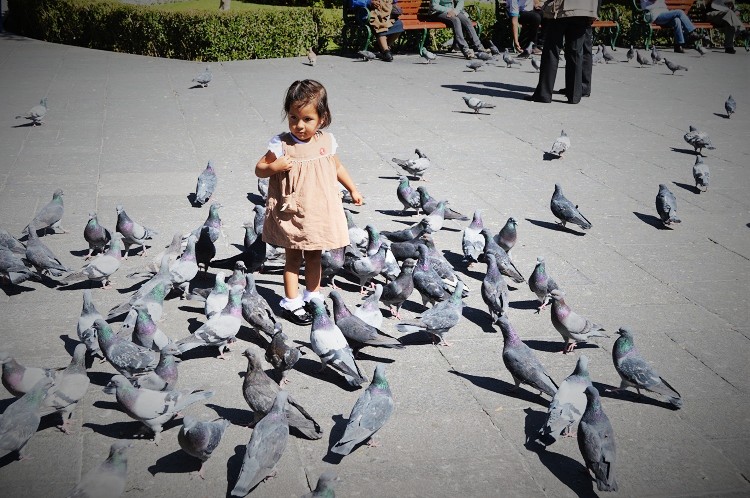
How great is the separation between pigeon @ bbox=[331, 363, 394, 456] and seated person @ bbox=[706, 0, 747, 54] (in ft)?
59.5

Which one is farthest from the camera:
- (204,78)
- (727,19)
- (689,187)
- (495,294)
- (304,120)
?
(727,19)

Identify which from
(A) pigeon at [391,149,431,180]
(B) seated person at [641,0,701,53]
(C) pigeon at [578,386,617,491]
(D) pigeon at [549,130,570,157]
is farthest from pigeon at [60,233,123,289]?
(B) seated person at [641,0,701,53]

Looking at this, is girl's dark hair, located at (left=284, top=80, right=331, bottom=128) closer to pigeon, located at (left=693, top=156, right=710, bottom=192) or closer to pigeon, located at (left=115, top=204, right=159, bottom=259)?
pigeon, located at (left=115, top=204, right=159, bottom=259)

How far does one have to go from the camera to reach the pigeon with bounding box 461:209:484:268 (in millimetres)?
6254

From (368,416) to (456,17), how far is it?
14.4m

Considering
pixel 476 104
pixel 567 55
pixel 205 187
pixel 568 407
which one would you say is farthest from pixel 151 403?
pixel 567 55

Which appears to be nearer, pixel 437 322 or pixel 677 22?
pixel 437 322

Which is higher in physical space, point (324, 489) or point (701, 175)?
point (324, 489)

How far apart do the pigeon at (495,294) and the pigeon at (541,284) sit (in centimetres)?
28

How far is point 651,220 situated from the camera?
7.64 meters

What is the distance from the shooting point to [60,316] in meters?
5.28

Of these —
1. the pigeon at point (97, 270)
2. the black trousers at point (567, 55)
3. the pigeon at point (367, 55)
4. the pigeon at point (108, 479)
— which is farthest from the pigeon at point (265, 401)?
the pigeon at point (367, 55)

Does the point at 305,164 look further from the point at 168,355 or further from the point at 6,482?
the point at 6,482

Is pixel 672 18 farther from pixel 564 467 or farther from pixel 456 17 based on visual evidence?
pixel 564 467
